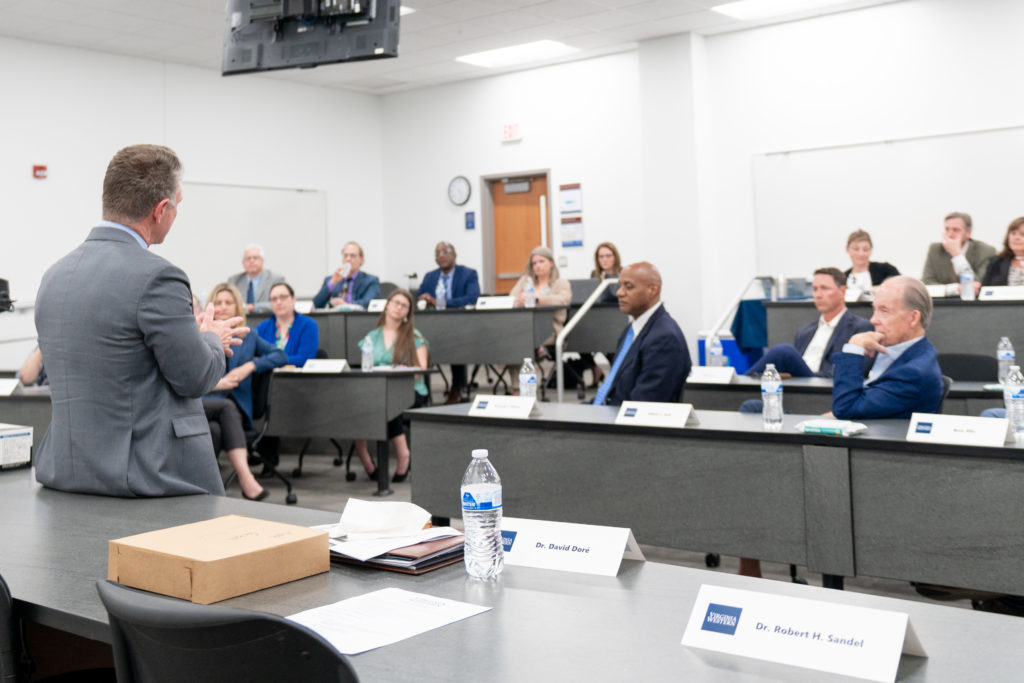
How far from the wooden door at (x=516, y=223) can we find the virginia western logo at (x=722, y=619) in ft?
30.8

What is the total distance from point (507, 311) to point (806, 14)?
13.1 feet

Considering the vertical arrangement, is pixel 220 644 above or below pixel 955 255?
below

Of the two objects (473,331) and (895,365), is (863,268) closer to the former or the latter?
(473,331)

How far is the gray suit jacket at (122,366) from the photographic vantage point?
206 cm

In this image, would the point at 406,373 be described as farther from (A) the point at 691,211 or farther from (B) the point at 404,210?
(B) the point at 404,210

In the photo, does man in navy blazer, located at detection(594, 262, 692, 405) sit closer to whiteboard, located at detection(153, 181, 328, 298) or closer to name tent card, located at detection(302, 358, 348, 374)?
name tent card, located at detection(302, 358, 348, 374)

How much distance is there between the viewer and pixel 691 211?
9031 millimetres

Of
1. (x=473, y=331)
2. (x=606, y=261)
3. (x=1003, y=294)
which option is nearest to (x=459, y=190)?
(x=606, y=261)

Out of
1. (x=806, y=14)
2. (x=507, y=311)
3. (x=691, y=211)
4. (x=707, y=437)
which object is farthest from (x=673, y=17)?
(x=707, y=437)

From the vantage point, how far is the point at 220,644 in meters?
0.88

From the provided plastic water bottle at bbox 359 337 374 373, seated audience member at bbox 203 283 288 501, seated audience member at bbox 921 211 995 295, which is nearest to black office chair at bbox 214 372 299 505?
seated audience member at bbox 203 283 288 501

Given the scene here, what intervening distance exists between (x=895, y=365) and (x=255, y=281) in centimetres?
586

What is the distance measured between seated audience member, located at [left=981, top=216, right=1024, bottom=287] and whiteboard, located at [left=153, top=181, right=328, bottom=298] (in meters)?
6.76

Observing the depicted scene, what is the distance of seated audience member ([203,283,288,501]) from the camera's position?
5.24 metres
